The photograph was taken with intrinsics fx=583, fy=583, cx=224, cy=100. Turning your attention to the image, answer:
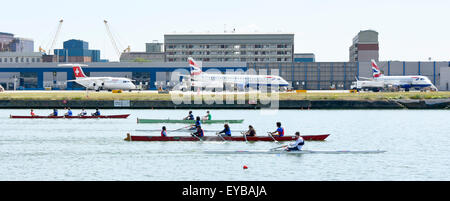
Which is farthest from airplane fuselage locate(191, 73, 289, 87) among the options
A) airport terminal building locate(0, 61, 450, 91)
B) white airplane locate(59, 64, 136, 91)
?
airport terminal building locate(0, 61, 450, 91)

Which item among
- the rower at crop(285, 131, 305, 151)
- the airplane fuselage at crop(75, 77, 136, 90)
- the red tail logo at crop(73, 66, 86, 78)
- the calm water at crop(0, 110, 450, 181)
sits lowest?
the calm water at crop(0, 110, 450, 181)

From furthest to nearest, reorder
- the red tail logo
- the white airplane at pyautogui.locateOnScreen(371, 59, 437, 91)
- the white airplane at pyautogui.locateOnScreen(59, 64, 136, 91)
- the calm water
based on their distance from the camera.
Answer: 1. the white airplane at pyautogui.locateOnScreen(371, 59, 437, 91)
2. the red tail logo
3. the white airplane at pyautogui.locateOnScreen(59, 64, 136, 91)
4. the calm water

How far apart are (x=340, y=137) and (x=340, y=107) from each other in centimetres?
4452

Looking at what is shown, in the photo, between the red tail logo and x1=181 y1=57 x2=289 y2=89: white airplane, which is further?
the red tail logo

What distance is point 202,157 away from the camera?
45812 mm

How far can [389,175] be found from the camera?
126 feet

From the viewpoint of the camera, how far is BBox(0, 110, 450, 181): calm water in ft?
126

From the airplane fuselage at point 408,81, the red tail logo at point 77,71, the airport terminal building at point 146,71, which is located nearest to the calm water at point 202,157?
the red tail logo at point 77,71

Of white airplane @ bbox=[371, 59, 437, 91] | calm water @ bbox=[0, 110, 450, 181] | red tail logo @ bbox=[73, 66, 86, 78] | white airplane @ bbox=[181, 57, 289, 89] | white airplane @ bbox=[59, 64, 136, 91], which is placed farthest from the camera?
white airplane @ bbox=[371, 59, 437, 91]

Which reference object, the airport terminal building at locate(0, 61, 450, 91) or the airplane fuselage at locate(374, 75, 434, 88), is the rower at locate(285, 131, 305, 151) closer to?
the airplane fuselage at locate(374, 75, 434, 88)

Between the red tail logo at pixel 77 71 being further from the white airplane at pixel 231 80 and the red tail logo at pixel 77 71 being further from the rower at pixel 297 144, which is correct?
the rower at pixel 297 144
